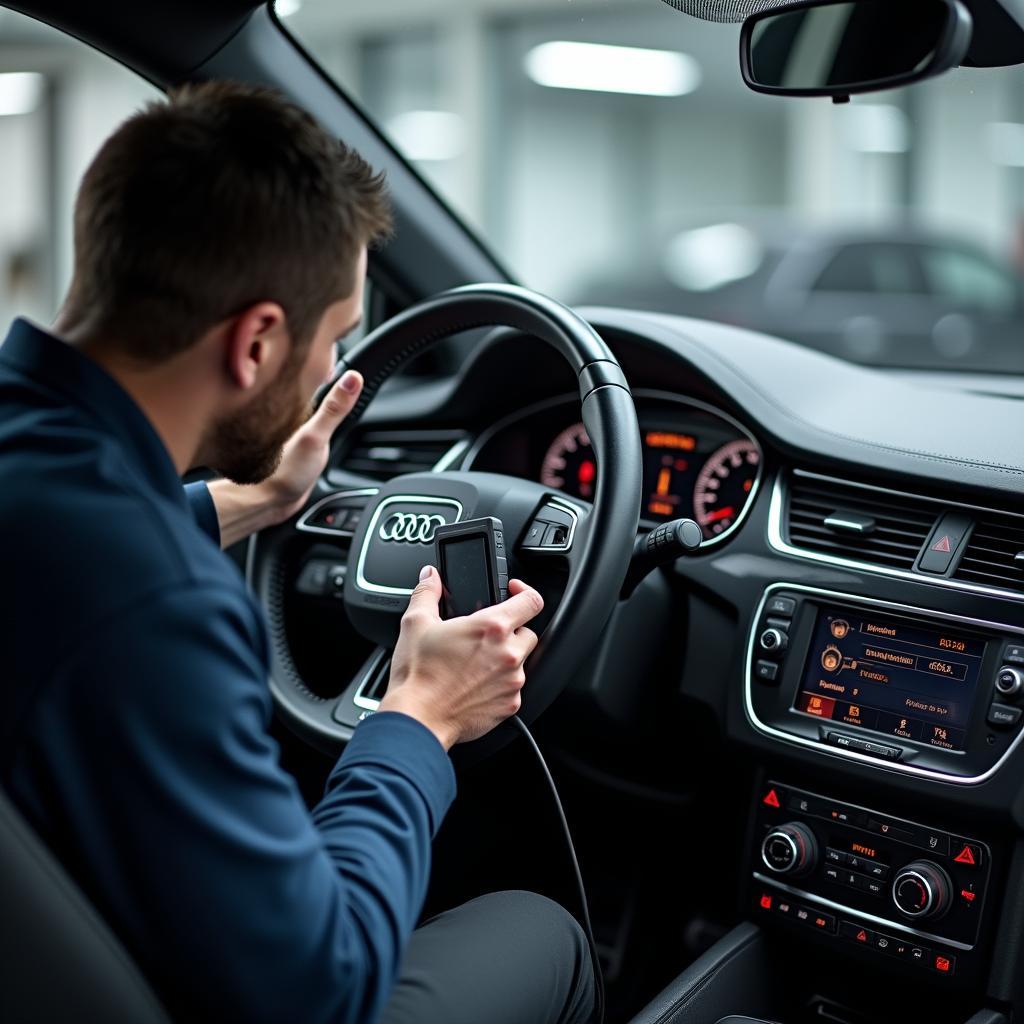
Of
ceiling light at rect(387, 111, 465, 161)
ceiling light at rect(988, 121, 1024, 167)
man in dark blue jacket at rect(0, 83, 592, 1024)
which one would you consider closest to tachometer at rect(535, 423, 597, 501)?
Result: man in dark blue jacket at rect(0, 83, 592, 1024)

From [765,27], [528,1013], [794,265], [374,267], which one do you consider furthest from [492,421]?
[794,265]

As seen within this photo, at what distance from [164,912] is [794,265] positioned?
8.81 meters

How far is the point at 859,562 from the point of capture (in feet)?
5.68

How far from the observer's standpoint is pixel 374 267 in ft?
7.63

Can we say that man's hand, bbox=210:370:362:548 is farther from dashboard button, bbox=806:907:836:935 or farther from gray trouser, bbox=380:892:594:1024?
dashboard button, bbox=806:907:836:935

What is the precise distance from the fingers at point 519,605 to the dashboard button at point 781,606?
1.72 ft

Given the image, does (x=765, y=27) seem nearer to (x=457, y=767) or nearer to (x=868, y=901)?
(x=457, y=767)

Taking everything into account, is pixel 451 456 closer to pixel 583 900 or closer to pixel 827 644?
pixel 827 644

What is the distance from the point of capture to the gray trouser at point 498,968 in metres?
1.26

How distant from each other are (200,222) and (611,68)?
13825mm

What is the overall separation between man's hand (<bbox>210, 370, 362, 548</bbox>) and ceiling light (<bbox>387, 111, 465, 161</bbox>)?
10463 mm

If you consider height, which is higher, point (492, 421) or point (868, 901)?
point (492, 421)

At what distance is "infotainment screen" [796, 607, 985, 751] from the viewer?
1.61 metres

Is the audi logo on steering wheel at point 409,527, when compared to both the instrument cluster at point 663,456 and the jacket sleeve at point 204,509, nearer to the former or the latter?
the jacket sleeve at point 204,509
